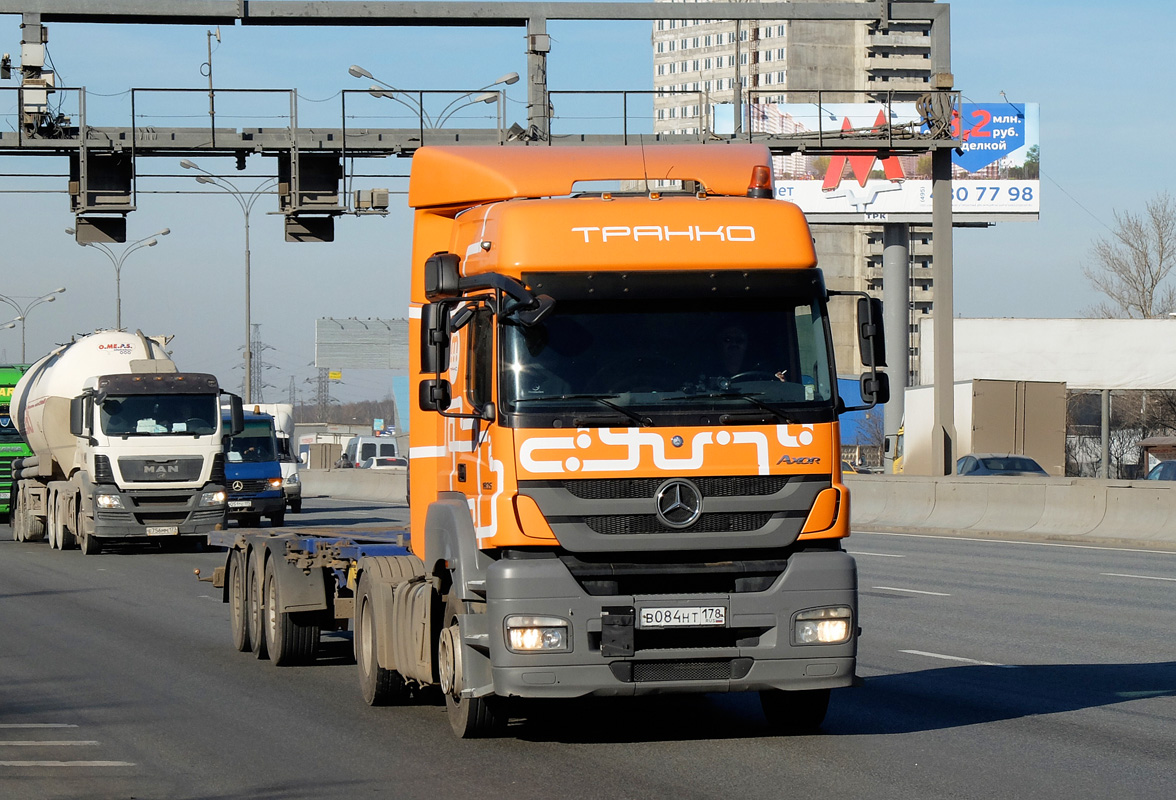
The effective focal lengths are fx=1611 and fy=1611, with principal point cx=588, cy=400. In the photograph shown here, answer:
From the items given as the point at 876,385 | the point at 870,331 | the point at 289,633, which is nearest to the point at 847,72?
the point at 289,633

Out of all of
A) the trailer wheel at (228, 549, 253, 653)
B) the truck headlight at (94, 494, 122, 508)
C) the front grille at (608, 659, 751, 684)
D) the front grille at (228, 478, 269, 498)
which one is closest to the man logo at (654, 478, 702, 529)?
the front grille at (608, 659, 751, 684)

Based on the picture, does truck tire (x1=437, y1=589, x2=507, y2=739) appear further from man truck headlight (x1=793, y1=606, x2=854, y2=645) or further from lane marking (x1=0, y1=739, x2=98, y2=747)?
lane marking (x1=0, y1=739, x2=98, y2=747)

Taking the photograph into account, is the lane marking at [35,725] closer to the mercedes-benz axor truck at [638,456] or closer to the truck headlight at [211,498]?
the mercedes-benz axor truck at [638,456]

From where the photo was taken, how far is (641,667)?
26.8 feet

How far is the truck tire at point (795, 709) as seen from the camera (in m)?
9.09

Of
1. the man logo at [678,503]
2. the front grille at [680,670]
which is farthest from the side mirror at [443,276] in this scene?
the front grille at [680,670]

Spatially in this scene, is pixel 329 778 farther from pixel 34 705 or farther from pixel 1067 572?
pixel 1067 572

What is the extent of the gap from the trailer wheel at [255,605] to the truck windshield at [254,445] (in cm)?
2160

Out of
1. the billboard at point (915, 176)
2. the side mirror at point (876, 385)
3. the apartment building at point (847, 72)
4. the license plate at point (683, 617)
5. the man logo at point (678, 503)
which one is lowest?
the license plate at point (683, 617)

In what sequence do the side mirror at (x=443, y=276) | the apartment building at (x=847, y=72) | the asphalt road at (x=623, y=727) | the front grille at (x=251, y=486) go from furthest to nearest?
the apartment building at (x=847, y=72)
the front grille at (x=251, y=486)
the side mirror at (x=443, y=276)
the asphalt road at (x=623, y=727)

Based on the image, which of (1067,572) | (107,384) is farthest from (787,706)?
(107,384)

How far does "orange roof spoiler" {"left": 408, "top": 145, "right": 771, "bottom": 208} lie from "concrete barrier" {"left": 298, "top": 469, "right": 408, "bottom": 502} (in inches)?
1393

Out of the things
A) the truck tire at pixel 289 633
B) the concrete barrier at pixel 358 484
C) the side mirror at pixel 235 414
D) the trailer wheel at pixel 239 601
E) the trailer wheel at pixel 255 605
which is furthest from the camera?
the concrete barrier at pixel 358 484

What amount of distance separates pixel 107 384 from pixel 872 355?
778 inches
